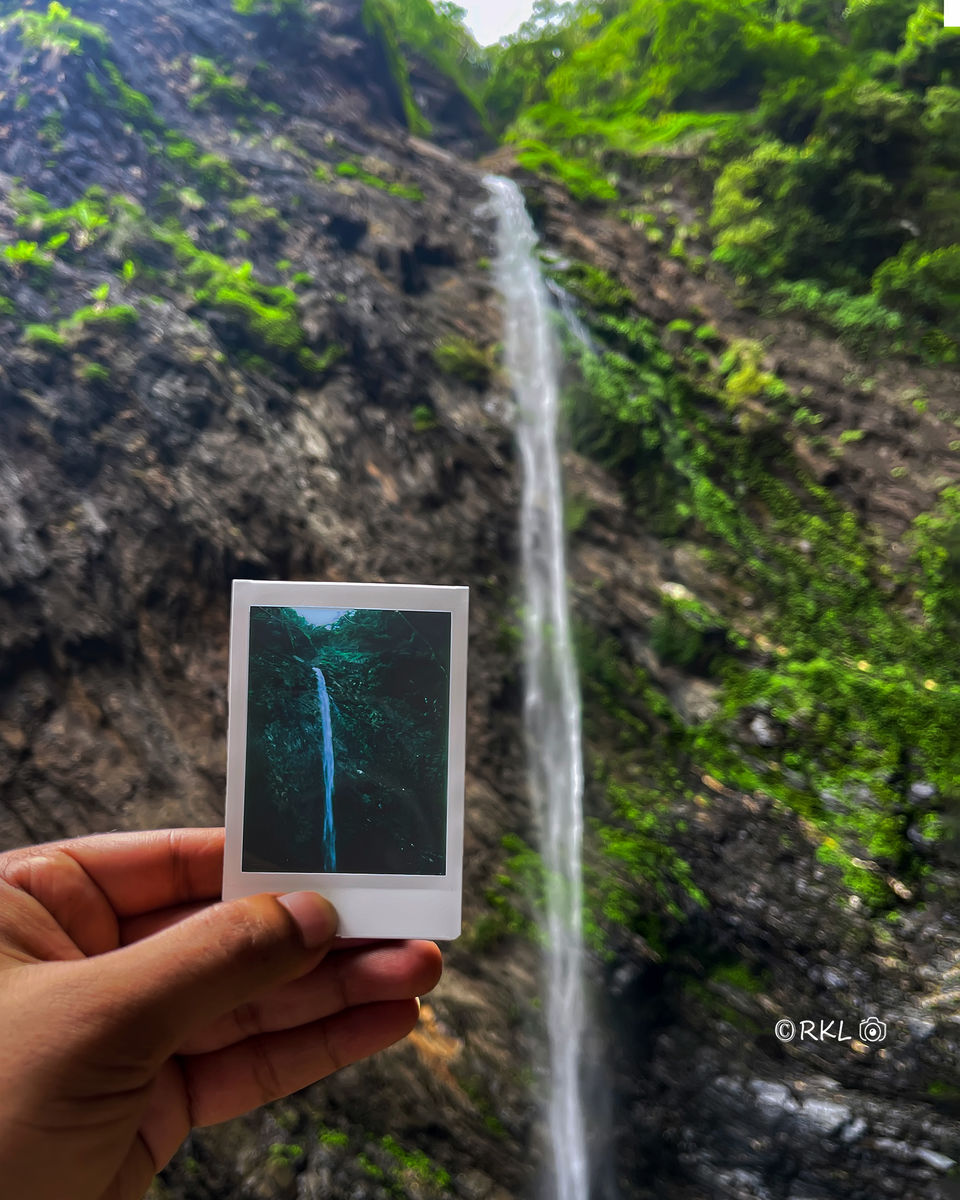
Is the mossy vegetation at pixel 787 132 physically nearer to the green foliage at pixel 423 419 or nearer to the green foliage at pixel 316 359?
the green foliage at pixel 423 419

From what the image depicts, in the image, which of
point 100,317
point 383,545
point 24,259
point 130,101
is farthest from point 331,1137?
point 130,101

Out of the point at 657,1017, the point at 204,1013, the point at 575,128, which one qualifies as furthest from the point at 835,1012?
the point at 575,128

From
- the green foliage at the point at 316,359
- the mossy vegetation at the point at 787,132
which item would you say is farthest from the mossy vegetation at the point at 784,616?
the green foliage at the point at 316,359

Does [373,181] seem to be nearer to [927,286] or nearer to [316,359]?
[316,359]

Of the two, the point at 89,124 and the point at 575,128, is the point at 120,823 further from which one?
the point at 575,128

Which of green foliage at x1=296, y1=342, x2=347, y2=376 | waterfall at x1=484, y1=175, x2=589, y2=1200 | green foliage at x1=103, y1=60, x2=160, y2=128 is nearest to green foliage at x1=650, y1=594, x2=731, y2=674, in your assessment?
waterfall at x1=484, y1=175, x2=589, y2=1200
